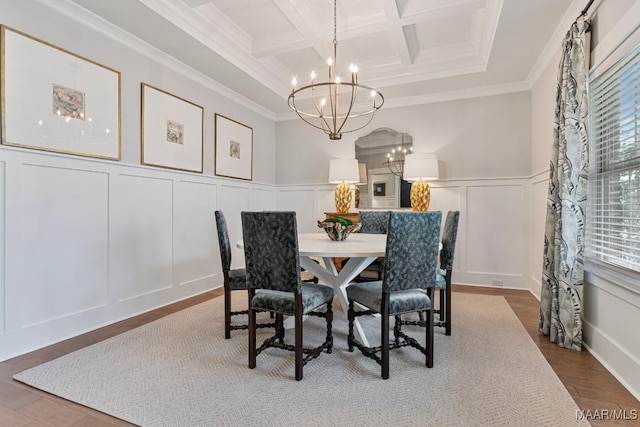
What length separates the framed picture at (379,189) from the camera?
4.74m

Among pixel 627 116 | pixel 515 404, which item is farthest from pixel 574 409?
pixel 627 116

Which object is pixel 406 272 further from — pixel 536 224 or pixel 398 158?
pixel 398 158

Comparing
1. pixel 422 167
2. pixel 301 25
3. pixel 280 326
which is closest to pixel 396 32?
pixel 301 25

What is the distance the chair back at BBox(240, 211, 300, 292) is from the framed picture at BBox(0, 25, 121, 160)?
163 cm

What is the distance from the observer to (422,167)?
13.7 feet

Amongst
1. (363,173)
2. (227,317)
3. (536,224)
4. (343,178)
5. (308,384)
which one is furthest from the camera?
(363,173)

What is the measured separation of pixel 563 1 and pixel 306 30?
6.96ft

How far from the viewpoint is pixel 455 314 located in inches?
124

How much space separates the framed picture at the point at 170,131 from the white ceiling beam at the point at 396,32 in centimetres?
228

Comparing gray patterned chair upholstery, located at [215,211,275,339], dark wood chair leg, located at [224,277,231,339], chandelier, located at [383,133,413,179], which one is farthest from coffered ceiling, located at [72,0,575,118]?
dark wood chair leg, located at [224,277,231,339]

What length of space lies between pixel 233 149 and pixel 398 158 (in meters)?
2.31

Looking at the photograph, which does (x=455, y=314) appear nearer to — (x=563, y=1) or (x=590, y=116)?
(x=590, y=116)

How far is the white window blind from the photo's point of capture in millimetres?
1880

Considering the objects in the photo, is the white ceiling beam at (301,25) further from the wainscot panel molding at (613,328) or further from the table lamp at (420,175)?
the wainscot panel molding at (613,328)
